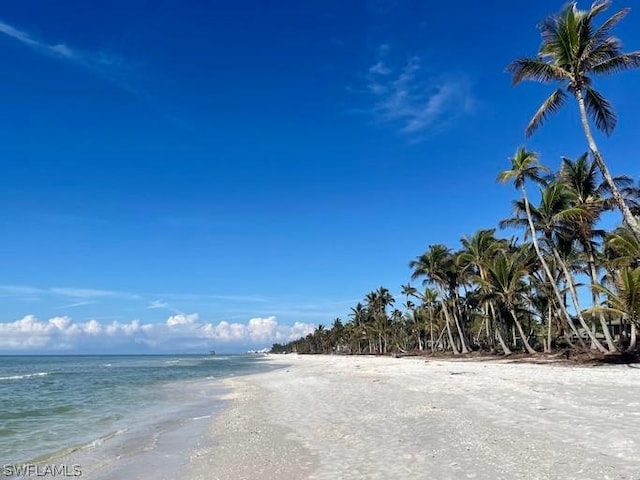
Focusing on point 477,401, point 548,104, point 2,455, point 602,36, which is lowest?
point 2,455

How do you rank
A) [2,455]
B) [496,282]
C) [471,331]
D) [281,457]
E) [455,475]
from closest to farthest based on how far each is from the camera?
[455,475], [281,457], [2,455], [496,282], [471,331]

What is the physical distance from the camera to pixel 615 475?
699 centimetres

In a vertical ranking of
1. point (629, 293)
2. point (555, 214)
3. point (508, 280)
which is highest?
point (555, 214)

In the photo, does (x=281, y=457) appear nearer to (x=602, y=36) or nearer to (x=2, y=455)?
(x=2, y=455)

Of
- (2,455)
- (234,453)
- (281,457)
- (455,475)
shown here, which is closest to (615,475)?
(455,475)

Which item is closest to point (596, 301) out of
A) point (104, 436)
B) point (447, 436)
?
point (447, 436)

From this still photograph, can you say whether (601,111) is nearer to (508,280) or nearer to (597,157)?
(597,157)

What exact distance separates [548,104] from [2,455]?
25697mm

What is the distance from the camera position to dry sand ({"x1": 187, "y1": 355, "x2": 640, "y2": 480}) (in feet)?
26.5

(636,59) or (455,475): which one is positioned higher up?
(636,59)

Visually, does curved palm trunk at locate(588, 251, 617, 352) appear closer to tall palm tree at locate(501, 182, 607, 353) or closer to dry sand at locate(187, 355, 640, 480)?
tall palm tree at locate(501, 182, 607, 353)

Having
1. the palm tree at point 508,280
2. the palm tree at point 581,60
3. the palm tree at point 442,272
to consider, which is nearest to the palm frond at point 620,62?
the palm tree at point 581,60

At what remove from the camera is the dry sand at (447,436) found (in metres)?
8.08

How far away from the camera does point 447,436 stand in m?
10.6
